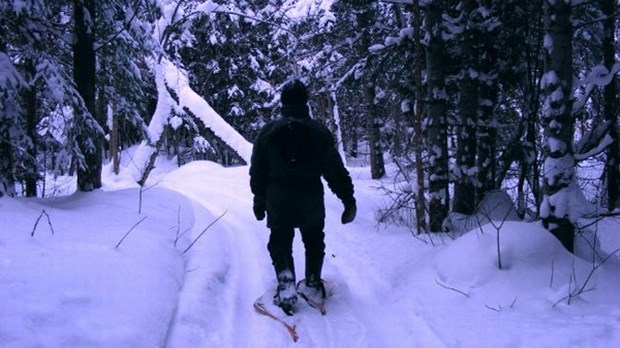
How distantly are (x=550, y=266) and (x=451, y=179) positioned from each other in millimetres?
3593

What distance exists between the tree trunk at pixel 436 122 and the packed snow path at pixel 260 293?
1109 millimetres

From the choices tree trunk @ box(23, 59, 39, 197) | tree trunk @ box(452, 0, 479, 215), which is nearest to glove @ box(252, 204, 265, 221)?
tree trunk @ box(23, 59, 39, 197)

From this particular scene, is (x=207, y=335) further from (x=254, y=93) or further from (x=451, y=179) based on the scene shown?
(x=254, y=93)

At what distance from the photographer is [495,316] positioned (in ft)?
12.6

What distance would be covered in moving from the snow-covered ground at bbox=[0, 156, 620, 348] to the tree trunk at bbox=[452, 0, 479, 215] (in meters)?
2.03

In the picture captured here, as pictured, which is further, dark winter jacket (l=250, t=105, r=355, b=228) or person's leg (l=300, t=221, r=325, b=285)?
person's leg (l=300, t=221, r=325, b=285)

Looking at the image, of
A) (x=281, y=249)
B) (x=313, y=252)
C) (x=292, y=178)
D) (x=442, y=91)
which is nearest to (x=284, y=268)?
(x=281, y=249)

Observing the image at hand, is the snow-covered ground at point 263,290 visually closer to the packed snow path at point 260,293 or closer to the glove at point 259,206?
the packed snow path at point 260,293

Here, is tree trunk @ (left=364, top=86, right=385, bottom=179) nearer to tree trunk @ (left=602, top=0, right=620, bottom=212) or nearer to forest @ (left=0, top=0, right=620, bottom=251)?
forest @ (left=0, top=0, right=620, bottom=251)

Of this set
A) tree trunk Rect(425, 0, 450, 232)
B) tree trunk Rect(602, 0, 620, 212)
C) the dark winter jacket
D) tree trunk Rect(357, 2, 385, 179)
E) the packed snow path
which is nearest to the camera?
the packed snow path

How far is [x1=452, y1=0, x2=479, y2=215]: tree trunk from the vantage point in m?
7.65

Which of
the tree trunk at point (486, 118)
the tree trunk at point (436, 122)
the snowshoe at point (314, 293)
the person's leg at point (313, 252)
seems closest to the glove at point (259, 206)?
the person's leg at point (313, 252)

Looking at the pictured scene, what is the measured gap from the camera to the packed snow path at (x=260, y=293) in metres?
3.85

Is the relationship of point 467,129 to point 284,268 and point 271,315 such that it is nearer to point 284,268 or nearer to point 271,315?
point 284,268
